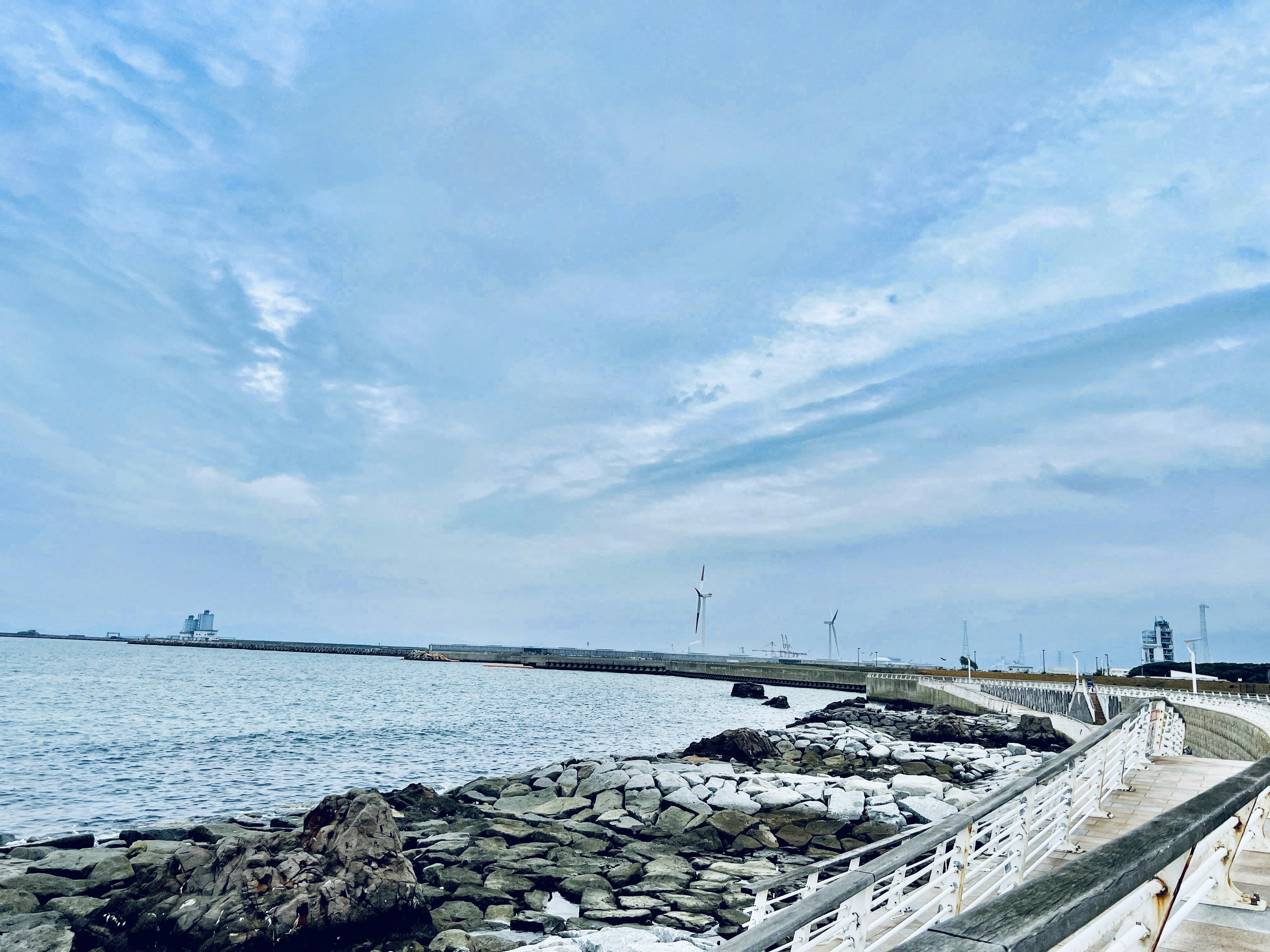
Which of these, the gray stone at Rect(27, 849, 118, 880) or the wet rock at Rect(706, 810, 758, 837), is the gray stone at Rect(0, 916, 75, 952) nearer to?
the gray stone at Rect(27, 849, 118, 880)

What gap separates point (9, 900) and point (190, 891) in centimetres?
391

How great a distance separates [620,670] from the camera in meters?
142

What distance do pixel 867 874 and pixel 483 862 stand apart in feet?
42.7

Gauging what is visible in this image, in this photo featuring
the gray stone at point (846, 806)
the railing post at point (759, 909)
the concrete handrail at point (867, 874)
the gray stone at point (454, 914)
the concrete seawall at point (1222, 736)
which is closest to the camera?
the concrete handrail at point (867, 874)

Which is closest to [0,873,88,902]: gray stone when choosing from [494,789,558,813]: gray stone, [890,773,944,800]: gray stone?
[494,789,558,813]: gray stone

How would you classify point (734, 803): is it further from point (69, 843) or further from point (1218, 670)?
point (1218, 670)

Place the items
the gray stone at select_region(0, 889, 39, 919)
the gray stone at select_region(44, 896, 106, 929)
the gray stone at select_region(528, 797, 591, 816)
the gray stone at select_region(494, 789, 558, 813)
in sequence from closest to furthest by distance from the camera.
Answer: the gray stone at select_region(44, 896, 106, 929)
the gray stone at select_region(0, 889, 39, 919)
the gray stone at select_region(528, 797, 591, 816)
the gray stone at select_region(494, 789, 558, 813)

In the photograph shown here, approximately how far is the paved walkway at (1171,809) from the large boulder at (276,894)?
942cm

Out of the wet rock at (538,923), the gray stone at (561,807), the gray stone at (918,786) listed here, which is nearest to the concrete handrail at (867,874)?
the wet rock at (538,923)

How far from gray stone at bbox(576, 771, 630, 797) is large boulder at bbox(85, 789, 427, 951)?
8930 mm

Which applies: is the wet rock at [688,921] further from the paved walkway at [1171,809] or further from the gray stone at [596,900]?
the paved walkway at [1171,809]

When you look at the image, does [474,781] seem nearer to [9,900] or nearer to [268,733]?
[9,900]

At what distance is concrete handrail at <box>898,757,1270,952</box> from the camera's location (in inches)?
68.4

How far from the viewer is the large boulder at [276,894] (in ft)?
37.7
